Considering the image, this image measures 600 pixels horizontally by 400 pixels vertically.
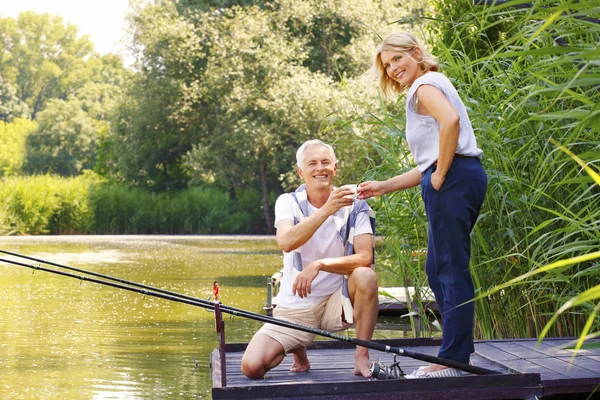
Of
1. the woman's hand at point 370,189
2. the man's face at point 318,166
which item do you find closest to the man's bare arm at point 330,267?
the woman's hand at point 370,189

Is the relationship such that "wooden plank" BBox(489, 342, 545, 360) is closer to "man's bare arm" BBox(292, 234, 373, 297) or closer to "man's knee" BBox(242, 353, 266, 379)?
"man's bare arm" BBox(292, 234, 373, 297)

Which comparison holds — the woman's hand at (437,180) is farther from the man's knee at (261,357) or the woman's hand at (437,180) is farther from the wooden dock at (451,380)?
the man's knee at (261,357)

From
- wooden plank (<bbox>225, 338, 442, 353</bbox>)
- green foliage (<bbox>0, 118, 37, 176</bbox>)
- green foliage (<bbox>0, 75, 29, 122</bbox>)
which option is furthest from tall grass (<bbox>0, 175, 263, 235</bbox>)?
green foliage (<bbox>0, 75, 29, 122</bbox>)

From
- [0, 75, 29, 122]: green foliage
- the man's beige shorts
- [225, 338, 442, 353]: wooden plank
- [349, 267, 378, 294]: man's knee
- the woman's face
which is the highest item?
[0, 75, 29, 122]: green foliage

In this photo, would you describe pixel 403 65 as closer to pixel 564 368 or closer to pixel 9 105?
pixel 564 368

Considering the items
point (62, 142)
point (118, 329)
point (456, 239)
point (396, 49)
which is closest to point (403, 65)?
point (396, 49)

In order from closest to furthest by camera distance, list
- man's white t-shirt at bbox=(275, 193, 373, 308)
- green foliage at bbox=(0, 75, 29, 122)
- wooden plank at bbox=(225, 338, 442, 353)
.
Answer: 1. man's white t-shirt at bbox=(275, 193, 373, 308)
2. wooden plank at bbox=(225, 338, 442, 353)
3. green foliage at bbox=(0, 75, 29, 122)

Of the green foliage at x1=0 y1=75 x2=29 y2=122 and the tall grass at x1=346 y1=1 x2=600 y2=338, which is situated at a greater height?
the green foliage at x1=0 y1=75 x2=29 y2=122

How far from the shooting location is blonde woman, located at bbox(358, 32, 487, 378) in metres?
3.55

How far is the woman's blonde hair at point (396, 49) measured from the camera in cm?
369

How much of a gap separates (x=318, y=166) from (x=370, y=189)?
0.26 meters

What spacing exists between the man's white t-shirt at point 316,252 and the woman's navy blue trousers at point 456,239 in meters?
0.47

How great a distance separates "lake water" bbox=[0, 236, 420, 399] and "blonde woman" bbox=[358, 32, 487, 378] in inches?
96.4

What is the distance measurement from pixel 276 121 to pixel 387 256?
75.2 ft
